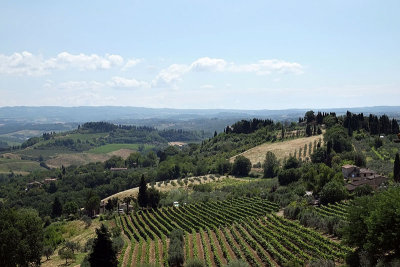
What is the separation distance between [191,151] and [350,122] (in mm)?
83469

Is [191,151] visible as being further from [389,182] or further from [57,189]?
[389,182]

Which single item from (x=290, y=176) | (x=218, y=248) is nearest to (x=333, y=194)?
(x=218, y=248)

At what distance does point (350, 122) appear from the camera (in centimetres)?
12512

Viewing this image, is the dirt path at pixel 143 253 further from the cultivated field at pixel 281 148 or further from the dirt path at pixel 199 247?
the cultivated field at pixel 281 148

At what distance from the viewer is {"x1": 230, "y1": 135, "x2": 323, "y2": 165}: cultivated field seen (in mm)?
120394

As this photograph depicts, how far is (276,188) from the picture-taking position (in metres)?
77.5

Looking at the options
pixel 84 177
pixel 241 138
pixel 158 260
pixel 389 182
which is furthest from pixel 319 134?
pixel 158 260

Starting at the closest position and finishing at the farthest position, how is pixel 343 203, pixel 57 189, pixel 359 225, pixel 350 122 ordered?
pixel 359 225 → pixel 343 203 → pixel 350 122 → pixel 57 189

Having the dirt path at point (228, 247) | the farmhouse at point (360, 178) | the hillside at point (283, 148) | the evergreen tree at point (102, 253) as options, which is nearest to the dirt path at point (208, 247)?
the dirt path at point (228, 247)

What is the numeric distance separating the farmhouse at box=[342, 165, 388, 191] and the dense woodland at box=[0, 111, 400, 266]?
7.66ft

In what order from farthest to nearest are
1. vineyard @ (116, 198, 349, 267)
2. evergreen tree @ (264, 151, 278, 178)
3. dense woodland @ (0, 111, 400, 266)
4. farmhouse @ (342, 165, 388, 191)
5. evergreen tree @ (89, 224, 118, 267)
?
evergreen tree @ (264, 151, 278, 178) < farmhouse @ (342, 165, 388, 191) < vineyard @ (116, 198, 349, 267) < evergreen tree @ (89, 224, 118, 267) < dense woodland @ (0, 111, 400, 266)

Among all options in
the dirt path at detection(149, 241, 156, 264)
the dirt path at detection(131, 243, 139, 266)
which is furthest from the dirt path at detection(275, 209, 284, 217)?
the dirt path at detection(131, 243, 139, 266)

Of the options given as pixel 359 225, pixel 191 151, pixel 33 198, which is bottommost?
pixel 33 198

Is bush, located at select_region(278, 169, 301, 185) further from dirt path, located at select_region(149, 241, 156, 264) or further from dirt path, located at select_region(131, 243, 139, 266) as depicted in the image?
dirt path, located at select_region(131, 243, 139, 266)
